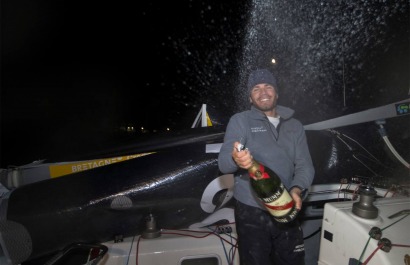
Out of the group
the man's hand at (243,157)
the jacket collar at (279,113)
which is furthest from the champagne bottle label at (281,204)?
the jacket collar at (279,113)

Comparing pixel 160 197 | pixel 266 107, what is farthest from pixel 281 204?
pixel 160 197

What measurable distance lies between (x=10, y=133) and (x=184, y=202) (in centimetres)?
4477

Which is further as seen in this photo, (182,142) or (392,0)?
(392,0)

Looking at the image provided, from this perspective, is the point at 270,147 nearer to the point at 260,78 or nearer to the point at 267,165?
the point at 267,165

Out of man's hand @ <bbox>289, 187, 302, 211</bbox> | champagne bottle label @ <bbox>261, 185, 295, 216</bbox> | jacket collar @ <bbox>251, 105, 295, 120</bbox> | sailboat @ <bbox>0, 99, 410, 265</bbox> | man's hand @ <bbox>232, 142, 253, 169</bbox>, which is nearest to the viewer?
man's hand @ <bbox>232, 142, 253, 169</bbox>

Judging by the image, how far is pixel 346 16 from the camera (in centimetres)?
1107

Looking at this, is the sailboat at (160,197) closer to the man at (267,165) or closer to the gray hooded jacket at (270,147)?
the man at (267,165)

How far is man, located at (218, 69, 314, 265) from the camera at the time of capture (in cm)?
246

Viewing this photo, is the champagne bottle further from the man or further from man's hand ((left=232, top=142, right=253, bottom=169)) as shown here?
the man

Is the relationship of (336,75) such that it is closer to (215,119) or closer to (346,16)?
(346,16)

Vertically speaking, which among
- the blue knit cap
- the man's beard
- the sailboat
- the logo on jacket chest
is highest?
the blue knit cap

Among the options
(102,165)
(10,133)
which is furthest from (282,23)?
(10,133)

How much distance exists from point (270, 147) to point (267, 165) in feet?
0.54

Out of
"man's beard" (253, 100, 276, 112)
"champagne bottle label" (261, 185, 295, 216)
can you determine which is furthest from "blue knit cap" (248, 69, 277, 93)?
"champagne bottle label" (261, 185, 295, 216)
